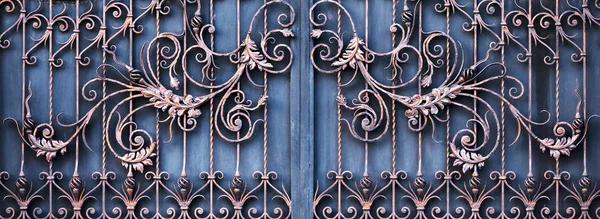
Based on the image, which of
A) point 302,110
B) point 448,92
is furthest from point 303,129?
point 448,92

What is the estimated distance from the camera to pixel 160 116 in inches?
197

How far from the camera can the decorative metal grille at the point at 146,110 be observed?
497cm

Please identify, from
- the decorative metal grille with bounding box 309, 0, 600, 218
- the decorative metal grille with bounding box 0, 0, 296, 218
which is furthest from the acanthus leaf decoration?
the decorative metal grille with bounding box 0, 0, 296, 218

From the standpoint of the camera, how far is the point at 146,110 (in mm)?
5004

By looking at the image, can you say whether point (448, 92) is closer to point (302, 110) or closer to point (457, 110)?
point (457, 110)

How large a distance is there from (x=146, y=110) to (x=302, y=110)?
0.71 meters

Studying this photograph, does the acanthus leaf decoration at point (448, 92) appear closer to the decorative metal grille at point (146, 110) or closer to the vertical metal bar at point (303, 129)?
the vertical metal bar at point (303, 129)

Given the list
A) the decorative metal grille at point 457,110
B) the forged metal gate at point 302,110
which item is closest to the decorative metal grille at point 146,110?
the forged metal gate at point 302,110

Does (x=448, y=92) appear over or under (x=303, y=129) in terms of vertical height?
over

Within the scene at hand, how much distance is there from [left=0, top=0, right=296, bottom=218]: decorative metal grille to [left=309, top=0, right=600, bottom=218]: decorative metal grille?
0.27 meters

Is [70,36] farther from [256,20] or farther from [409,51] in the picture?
[409,51]

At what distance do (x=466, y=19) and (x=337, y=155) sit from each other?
844 mm

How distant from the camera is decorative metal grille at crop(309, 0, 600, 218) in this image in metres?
4.93

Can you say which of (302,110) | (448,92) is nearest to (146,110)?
(302,110)
